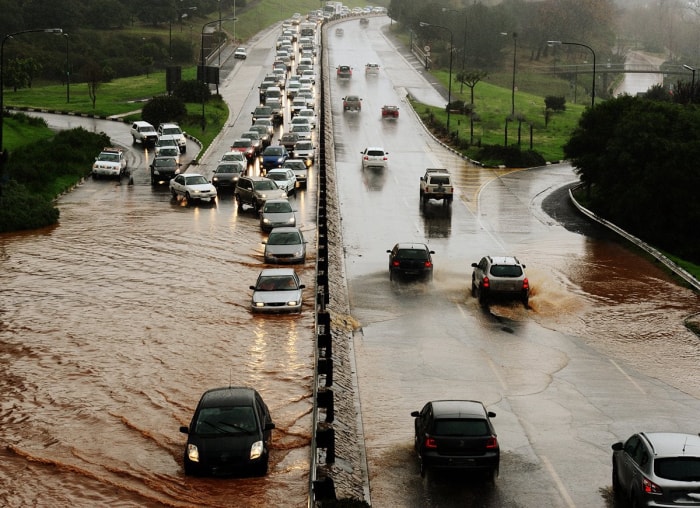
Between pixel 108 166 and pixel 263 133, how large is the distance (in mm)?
15801

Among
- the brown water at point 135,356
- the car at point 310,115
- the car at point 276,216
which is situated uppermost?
the car at point 310,115

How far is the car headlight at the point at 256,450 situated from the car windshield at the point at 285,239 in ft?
73.3

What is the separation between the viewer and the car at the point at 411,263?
40.1 m

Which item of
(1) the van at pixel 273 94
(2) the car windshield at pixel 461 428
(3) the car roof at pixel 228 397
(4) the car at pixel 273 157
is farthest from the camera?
(1) the van at pixel 273 94

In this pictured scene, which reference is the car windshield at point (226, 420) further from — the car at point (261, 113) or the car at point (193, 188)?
the car at point (261, 113)

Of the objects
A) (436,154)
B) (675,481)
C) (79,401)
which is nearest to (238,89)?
(436,154)

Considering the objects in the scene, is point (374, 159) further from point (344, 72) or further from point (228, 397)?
point (344, 72)

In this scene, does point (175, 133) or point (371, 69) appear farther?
point (371, 69)

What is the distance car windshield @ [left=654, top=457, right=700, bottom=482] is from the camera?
17516 mm

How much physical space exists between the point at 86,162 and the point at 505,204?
26416mm

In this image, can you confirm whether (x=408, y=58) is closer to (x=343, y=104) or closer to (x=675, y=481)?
(x=343, y=104)

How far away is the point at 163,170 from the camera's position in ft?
208

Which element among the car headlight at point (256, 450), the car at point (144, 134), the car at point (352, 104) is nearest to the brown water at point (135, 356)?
the car headlight at point (256, 450)

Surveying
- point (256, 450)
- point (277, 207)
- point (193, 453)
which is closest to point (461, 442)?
point (256, 450)
